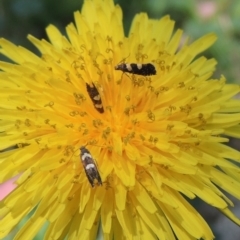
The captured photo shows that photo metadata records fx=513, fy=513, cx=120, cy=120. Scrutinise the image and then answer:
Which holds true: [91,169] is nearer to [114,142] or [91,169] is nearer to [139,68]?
[114,142]

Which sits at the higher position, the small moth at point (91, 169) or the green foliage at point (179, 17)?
the green foliage at point (179, 17)

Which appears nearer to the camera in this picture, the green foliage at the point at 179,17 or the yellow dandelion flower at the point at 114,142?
the yellow dandelion flower at the point at 114,142

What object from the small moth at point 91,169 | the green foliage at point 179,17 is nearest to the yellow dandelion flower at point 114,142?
the small moth at point 91,169

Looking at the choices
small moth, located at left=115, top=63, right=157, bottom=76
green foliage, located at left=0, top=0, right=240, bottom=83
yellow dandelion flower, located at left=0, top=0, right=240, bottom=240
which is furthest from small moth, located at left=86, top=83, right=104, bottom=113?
green foliage, located at left=0, top=0, right=240, bottom=83

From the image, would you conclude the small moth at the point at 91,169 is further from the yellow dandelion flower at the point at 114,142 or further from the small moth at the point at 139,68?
the small moth at the point at 139,68

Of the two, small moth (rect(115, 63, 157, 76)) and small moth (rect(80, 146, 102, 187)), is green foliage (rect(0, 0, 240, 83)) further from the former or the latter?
small moth (rect(80, 146, 102, 187))

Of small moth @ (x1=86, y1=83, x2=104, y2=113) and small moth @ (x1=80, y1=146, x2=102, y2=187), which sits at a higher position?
small moth @ (x1=86, y1=83, x2=104, y2=113)

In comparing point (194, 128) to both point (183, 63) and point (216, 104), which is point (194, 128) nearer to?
point (216, 104)

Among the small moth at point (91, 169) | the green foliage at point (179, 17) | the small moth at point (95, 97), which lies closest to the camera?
the small moth at point (91, 169)

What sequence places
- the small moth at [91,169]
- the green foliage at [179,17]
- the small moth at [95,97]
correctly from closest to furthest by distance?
the small moth at [91,169] < the small moth at [95,97] < the green foliage at [179,17]
